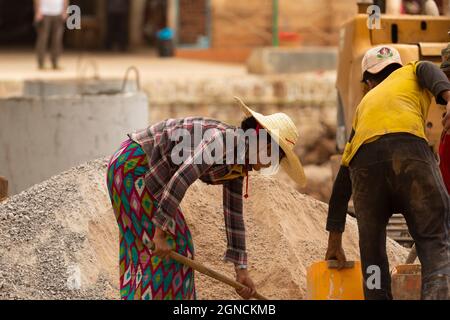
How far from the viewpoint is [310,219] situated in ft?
33.9

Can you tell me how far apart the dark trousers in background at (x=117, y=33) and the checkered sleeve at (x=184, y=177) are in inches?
722

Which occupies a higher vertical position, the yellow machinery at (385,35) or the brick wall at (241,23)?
the yellow machinery at (385,35)


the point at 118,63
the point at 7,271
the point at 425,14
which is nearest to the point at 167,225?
the point at 7,271

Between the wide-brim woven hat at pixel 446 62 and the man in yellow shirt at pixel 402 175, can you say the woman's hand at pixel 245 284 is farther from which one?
the wide-brim woven hat at pixel 446 62

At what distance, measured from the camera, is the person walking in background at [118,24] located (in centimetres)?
2530

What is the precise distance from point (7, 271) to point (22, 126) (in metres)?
5.13

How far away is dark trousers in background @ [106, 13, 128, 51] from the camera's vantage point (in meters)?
25.6

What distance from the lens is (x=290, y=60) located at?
22.0m

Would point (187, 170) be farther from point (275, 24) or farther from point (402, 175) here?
point (275, 24)

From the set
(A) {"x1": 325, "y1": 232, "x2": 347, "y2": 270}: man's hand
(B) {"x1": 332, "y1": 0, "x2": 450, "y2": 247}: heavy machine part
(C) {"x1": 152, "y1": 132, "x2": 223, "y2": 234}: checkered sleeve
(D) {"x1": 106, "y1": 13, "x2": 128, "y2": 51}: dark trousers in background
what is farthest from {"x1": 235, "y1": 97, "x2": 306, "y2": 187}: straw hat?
(D) {"x1": 106, "y1": 13, "x2": 128, "y2": 51}: dark trousers in background

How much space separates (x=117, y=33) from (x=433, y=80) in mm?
18752

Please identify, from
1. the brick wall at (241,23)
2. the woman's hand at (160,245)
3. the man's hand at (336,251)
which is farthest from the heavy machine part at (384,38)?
the brick wall at (241,23)

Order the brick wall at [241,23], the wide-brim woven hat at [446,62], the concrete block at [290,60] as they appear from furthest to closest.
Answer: the brick wall at [241,23] < the concrete block at [290,60] < the wide-brim woven hat at [446,62]
